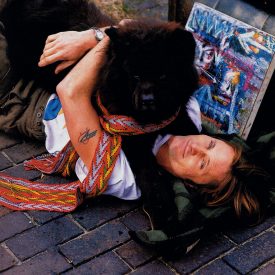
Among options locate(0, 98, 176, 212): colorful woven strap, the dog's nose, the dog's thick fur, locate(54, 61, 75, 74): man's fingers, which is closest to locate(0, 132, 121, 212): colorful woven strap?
locate(0, 98, 176, 212): colorful woven strap

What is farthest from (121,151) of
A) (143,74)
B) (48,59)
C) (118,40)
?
(48,59)

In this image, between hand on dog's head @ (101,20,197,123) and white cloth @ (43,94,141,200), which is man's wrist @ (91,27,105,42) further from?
white cloth @ (43,94,141,200)

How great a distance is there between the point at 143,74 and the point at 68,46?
0.87 m

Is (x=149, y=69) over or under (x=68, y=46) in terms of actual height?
over

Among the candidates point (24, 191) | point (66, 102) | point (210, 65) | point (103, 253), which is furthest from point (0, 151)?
point (210, 65)

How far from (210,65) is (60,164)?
1.45 meters

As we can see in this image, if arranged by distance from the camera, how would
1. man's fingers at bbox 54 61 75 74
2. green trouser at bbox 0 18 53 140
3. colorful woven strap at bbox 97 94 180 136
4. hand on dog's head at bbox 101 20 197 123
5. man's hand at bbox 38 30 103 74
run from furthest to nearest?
green trouser at bbox 0 18 53 140 < man's fingers at bbox 54 61 75 74 < man's hand at bbox 38 30 103 74 < colorful woven strap at bbox 97 94 180 136 < hand on dog's head at bbox 101 20 197 123

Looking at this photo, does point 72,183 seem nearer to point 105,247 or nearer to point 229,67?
point 105,247

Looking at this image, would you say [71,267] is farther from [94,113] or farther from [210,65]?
[210,65]

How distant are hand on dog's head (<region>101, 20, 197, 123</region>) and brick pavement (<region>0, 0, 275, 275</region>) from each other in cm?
74

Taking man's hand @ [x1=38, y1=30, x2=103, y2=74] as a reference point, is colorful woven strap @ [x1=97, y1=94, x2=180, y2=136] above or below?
below

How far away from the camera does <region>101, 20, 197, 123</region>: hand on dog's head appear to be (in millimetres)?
3514

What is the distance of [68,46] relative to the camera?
13.6 feet

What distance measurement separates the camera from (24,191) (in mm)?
4035
